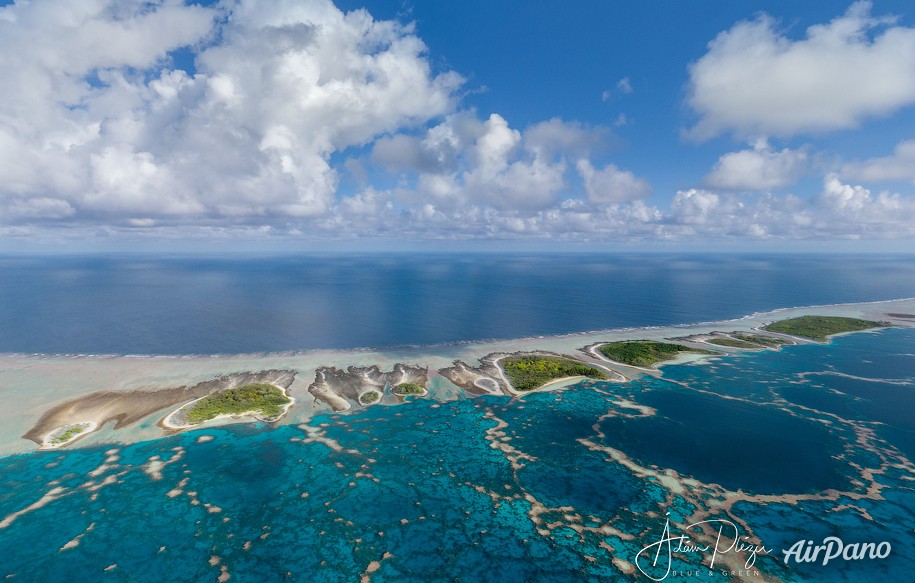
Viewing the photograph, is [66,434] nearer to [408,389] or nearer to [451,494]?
[408,389]

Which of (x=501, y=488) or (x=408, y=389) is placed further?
(x=408, y=389)

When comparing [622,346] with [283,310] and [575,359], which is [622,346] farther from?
[283,310]

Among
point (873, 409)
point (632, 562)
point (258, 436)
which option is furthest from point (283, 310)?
point (873, 409)

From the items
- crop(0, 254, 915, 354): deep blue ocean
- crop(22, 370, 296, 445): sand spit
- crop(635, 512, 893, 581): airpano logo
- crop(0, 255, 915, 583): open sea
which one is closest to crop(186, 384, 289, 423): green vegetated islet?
Result: crop(22, 370, 296, 445): sand spit

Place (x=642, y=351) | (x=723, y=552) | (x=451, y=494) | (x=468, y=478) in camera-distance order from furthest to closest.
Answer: (x=642, y=351) < (x=468, y=478) < (x=451, y=494) < (x=723, y=552)

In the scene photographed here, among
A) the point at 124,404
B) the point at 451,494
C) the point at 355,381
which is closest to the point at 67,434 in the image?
the point at 124,404

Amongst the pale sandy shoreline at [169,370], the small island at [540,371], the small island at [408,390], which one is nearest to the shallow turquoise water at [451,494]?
the small island at [408,390]

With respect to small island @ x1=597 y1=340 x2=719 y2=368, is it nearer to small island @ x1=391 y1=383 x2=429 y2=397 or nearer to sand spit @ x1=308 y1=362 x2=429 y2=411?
sand spit @ x1=308 y1=362 x2=429 y2=411

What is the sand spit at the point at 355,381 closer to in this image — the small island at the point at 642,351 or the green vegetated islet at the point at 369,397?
the green vegetated islet at the point at 369,397
